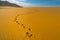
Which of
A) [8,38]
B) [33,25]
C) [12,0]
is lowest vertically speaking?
[8,38]

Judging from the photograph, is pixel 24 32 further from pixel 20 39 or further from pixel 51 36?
pixel 51 36

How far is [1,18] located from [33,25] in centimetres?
55

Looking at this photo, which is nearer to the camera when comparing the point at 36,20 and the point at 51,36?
the point at 51,36

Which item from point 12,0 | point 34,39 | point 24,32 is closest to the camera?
point 34,39

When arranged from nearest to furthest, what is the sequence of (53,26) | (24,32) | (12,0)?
(24,32), (53,26), (12,0)

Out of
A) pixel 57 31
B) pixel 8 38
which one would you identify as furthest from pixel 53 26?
pixel 8 38

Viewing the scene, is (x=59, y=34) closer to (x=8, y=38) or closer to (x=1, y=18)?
(x=8, y=38)

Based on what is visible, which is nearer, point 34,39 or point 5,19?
point 34,39

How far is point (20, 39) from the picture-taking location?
123 cm

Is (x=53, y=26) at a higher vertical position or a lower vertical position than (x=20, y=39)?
higher

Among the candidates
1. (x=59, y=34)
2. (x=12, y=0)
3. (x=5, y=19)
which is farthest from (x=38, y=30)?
(x=12, y=0)

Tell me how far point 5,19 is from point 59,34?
85cm

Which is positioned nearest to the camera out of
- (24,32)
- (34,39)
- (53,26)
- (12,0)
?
(34,39)

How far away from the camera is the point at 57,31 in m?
1.37
